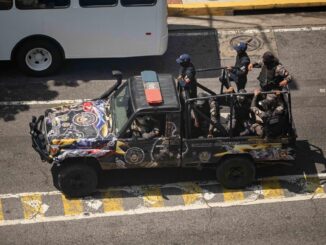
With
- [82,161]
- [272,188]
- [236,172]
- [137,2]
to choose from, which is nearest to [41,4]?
[137,2]

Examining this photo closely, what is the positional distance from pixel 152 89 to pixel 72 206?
2472mm

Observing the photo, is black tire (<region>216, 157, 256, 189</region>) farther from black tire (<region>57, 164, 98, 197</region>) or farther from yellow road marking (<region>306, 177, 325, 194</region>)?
black tire (<region>57, 164, 98, 197</region>)

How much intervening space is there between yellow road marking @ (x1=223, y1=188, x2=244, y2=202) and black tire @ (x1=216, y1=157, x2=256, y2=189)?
86 millimetres

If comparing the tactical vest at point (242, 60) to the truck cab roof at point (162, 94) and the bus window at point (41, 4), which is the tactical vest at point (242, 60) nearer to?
the truck cab roof at point (162, 94)

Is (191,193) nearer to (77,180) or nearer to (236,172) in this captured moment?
(236,172)

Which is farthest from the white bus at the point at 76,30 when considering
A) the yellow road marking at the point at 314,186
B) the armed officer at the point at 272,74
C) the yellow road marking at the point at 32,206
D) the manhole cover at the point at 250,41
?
the yellow road marking at the point at 314,186

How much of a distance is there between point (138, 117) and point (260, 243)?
289 cm

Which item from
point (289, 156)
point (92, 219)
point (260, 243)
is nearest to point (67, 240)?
point (92, 219)

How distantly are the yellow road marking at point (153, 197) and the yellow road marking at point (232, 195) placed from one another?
1158mm

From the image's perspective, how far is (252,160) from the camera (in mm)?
10742

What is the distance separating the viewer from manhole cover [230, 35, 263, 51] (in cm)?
1513

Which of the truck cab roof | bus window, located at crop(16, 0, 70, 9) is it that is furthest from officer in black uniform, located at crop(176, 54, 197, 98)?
bus window, located at crop(16, 0, 70, 9)

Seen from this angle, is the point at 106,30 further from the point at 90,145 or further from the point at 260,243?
the point at 260,243

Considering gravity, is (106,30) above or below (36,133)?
above
